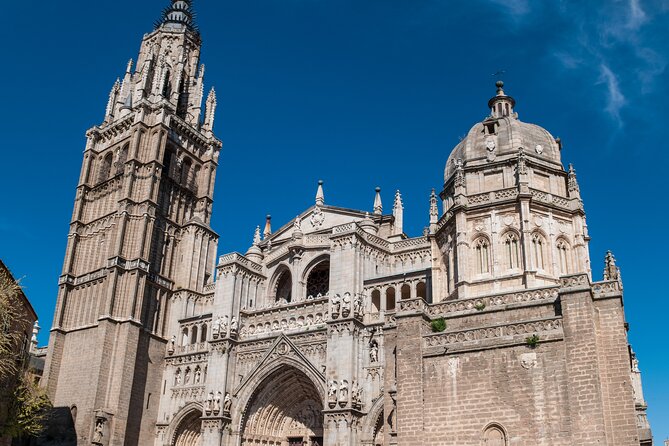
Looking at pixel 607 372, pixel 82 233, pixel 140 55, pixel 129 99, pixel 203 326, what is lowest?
pixel 607 372

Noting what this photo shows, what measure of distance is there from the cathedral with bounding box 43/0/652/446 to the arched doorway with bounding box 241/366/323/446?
0.30 ft

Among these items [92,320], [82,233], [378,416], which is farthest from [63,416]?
[378,416]

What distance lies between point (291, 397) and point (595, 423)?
71.5 ft

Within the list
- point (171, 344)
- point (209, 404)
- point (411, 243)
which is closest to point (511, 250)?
point (411, 243)

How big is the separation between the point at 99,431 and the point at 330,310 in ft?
47.1

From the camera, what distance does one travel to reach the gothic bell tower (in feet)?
127

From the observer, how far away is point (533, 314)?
19.4 m

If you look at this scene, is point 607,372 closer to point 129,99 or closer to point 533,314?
point 533,314

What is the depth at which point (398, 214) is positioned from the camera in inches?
1606

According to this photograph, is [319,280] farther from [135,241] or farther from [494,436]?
[494,436]

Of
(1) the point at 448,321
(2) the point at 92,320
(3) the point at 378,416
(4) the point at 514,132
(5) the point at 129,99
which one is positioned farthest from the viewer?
(5) the point at 129,99

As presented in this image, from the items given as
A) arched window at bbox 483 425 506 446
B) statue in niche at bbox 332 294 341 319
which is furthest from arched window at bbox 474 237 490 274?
arched window at bbox 483 425 506 446

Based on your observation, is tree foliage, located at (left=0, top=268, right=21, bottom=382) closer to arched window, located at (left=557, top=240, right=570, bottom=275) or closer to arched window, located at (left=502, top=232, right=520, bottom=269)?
arched window, located at (left=502, top=232, right=520, bottom=269)

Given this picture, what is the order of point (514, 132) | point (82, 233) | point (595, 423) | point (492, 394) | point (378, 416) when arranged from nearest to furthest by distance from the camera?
1. point (595, 423)
2. point (492, 394)
3. point (378, 416)
4. point (514, 132)
5. point (82, 233)
